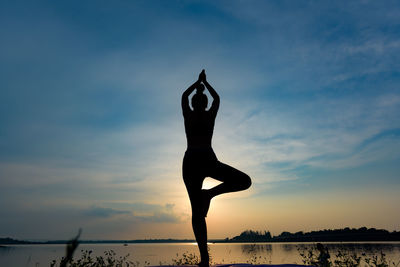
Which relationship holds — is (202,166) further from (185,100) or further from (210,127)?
(185,100)

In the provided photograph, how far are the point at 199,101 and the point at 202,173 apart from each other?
4.73 ft

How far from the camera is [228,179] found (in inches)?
204

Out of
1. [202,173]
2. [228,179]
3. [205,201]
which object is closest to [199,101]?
[202,173]

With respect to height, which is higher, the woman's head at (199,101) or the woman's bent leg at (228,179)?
the woman's head at (199,101)

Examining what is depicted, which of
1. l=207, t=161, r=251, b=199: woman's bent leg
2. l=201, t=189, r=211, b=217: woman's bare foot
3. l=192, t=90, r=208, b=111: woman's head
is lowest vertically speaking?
l=201, t=189, r=211, b=217: woman's bare foot

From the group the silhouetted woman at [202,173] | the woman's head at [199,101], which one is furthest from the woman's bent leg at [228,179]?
the woman's head at [199,101]

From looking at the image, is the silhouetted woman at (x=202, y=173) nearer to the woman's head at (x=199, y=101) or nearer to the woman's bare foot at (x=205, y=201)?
the woman's bare foot at (x=205, y=201)

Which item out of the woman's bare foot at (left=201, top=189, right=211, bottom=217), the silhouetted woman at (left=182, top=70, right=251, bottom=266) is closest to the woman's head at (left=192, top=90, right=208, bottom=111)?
the silhouetted woman at (left=182, top=70, right=251, bottom=266)

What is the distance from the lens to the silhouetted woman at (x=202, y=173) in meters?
5.19

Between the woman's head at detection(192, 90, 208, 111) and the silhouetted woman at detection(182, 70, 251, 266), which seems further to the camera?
the woman's head at detection(192, 90, 208, 111)

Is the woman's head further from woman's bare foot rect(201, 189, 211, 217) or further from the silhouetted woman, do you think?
woman's bare foot rect(201, 189, 211, 217)

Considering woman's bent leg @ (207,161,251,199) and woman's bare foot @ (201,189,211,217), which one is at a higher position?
woman's bent leg @ (207,161,251,199)

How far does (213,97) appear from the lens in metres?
5.93

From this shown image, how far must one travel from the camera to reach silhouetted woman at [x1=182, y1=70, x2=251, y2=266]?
5188 millimetres
